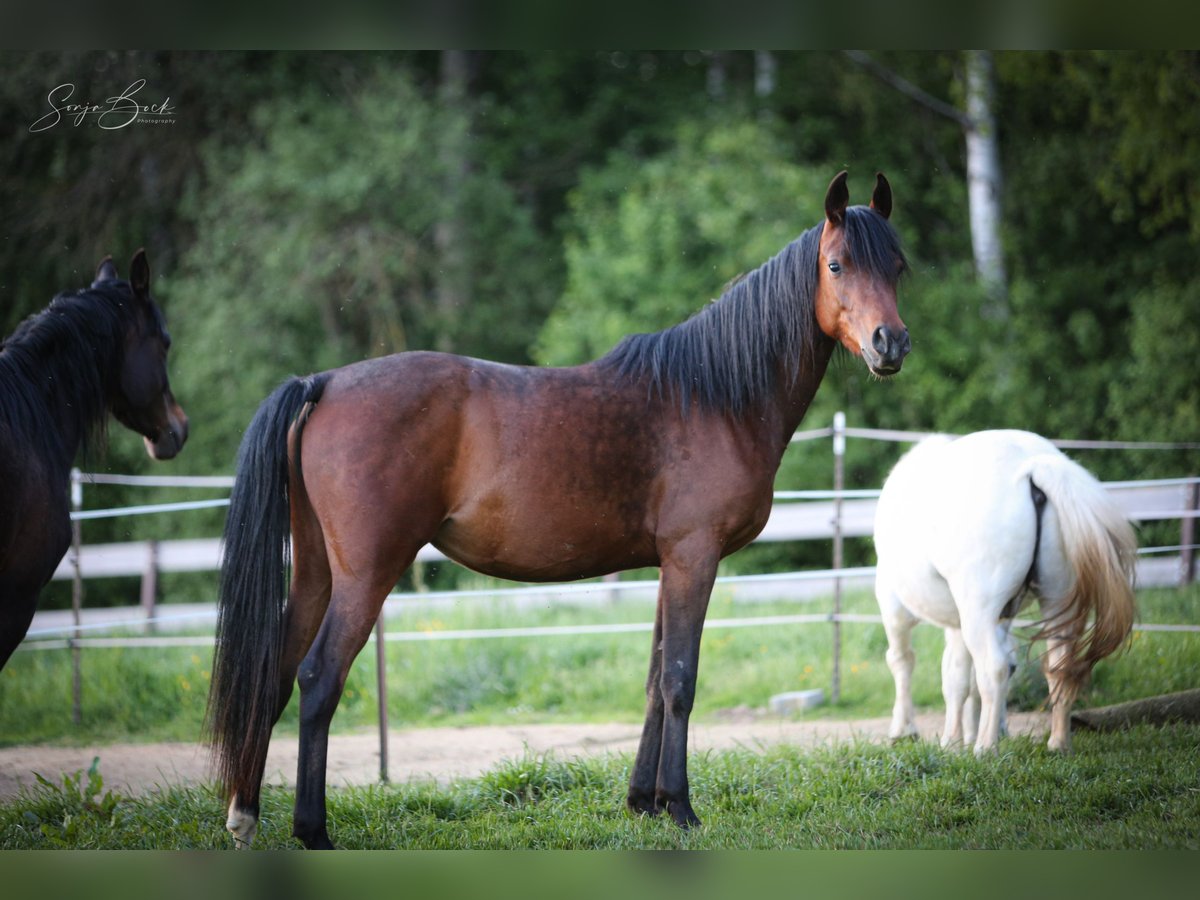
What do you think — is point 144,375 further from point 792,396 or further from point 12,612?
point 792,396

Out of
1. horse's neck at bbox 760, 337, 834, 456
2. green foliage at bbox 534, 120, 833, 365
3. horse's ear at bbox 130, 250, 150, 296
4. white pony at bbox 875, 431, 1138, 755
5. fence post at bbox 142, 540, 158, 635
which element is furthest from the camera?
green foliage at bbox 534, 120, 833, 365

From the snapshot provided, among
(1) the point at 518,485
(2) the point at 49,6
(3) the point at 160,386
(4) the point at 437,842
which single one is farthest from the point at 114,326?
(4) the point at 437,842

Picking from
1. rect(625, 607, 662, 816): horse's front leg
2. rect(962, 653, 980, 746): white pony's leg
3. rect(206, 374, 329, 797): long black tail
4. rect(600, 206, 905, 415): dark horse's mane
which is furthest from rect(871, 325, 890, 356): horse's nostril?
rect(206, 374, 329, 797): long black tail

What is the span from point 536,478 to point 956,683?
223 cm

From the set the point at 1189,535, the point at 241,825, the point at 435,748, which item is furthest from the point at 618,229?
the point at 241,825

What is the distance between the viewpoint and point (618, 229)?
11.1 m

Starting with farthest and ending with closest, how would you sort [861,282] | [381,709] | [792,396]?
[381,709] → [792,396] → [861,282]

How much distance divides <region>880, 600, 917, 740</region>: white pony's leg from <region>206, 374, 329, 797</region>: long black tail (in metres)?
2.72

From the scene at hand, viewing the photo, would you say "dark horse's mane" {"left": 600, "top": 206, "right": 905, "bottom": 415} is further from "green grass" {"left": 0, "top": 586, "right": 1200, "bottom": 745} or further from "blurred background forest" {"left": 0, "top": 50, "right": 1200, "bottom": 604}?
"blurred background forest" {"left": 0, "top": 50, "right": 1200, "bottom": 604}

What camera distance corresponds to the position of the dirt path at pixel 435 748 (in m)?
4.82

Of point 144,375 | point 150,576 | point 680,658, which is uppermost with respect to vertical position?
point 144,375

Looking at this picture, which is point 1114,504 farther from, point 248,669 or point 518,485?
point 248,669

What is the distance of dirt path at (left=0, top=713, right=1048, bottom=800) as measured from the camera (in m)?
4.82

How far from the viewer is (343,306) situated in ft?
34.3
